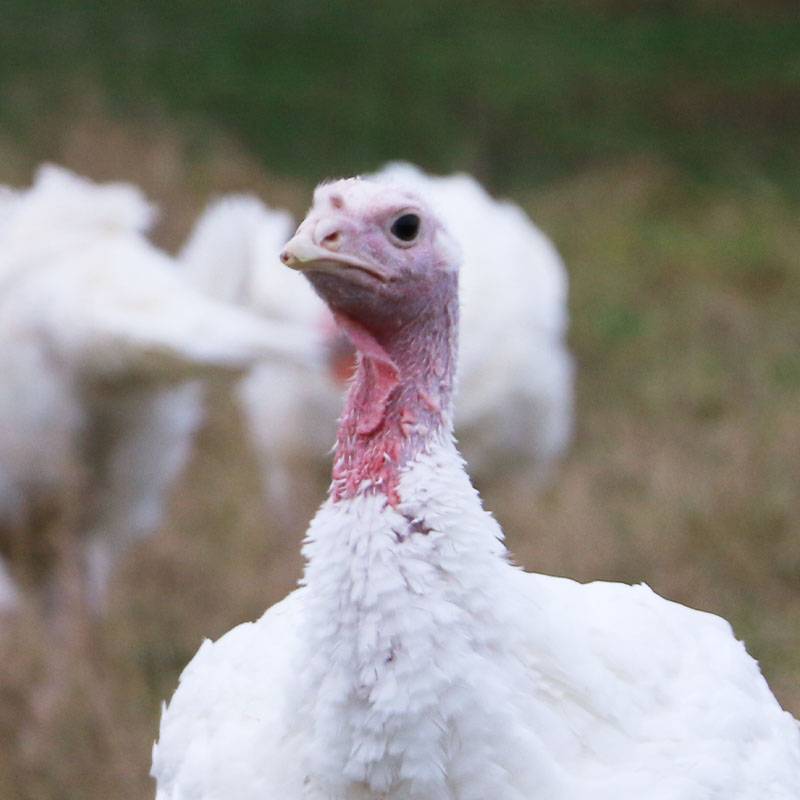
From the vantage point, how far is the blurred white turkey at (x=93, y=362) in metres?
3.62

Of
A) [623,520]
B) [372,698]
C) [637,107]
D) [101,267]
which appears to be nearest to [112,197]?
[101,267]

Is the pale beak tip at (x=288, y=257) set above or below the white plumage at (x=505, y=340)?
below

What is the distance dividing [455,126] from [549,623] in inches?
352

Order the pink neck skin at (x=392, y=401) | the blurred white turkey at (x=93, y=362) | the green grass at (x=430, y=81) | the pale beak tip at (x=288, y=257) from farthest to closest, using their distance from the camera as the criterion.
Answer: the green grass at (x=430, y=81) → the blurred white turkey at (x=93, y=362) → the pink neck skin at (x=392, y=401) → the pale beak tip at (x=288, y=257)

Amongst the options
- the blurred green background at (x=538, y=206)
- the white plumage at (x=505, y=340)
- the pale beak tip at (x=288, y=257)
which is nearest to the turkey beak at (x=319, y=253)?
the pale beak tip at (x=288, y=257)

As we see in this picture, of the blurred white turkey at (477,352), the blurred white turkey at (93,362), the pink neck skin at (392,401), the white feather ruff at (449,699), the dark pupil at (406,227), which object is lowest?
the white feather ruff at (449,699)

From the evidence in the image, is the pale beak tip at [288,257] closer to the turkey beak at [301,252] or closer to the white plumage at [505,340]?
the turkey beak at [301,252]

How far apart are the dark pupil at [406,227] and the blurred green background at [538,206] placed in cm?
163

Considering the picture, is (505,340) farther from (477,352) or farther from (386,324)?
(386,324)

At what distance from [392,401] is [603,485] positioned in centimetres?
345

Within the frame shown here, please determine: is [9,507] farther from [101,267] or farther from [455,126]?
[455,126]

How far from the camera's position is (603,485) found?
5.40 meters

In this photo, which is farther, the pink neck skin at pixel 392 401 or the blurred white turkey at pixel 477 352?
the blurred white turkey at pixel 477 352

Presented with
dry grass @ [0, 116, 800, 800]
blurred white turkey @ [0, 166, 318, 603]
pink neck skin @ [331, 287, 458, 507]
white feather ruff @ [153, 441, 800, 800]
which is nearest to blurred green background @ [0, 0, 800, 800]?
dry grass @ [0, 116, 800, 800]
